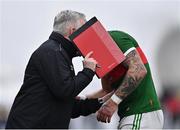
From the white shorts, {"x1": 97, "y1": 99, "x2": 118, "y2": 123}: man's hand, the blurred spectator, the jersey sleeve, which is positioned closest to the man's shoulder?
the jersey sleeve

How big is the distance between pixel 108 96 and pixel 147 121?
376 mm

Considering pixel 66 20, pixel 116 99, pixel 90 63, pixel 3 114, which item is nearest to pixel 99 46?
pixel 90 63

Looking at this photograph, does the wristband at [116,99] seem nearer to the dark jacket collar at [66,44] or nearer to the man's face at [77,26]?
the dark jacket collar at [66,44]

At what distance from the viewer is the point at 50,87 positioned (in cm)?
423

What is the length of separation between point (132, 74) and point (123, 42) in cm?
24

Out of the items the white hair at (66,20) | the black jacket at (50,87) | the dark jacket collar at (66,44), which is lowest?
the black jacket at (50,87)

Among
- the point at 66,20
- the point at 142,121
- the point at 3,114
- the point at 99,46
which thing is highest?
the point at 66,20

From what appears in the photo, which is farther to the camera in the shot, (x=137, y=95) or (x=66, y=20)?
(x=137, y=95)

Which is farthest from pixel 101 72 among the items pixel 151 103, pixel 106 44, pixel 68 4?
pixel 68 4

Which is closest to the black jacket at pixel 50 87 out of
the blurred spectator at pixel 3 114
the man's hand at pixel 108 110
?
the man's hand at pixel 108 110

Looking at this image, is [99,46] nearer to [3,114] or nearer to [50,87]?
[50,87]

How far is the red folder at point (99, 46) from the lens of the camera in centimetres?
429

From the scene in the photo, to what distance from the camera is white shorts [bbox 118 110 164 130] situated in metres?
4.48

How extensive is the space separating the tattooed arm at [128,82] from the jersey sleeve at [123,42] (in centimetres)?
4
